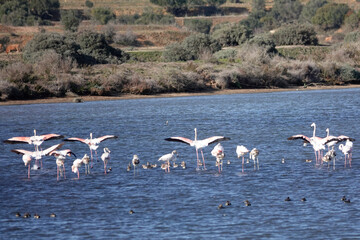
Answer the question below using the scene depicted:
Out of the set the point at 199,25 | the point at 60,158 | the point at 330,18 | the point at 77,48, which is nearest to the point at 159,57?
the point at 77,48

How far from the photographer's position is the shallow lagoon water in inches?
522

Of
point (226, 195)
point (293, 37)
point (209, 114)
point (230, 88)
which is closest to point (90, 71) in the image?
point (230, 88)

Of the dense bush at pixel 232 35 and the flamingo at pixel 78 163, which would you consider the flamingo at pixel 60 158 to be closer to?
the flamingo at pixel 78 163

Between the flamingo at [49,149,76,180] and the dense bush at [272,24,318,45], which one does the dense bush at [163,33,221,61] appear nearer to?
the dense bush at [272,24,318,45]

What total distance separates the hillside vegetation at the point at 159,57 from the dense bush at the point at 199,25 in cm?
16

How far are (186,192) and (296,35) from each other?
202 feet

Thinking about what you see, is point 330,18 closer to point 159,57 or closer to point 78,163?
point 159,57

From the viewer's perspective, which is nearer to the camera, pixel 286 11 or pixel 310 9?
pixel 310 9

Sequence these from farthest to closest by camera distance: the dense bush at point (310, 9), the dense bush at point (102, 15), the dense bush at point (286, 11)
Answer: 1. the dense bush at point (286, 11)
2. the dense bush at point (310, 9)
3. the dense bush at point (102, 15)

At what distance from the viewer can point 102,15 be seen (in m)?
106

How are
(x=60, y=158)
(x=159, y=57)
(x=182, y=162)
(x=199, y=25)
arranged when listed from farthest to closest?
(x=199, y=25)
(x=159, y=57)
(x=182, y=162)
(x=60, y=158)

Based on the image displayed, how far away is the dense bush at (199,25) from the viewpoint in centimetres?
10162

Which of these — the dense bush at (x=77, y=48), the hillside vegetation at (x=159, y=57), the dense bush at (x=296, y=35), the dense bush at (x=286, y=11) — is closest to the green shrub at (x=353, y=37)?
the hillside vegetation at (x=159, y=57)

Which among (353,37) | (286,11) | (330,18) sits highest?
(286,11)
